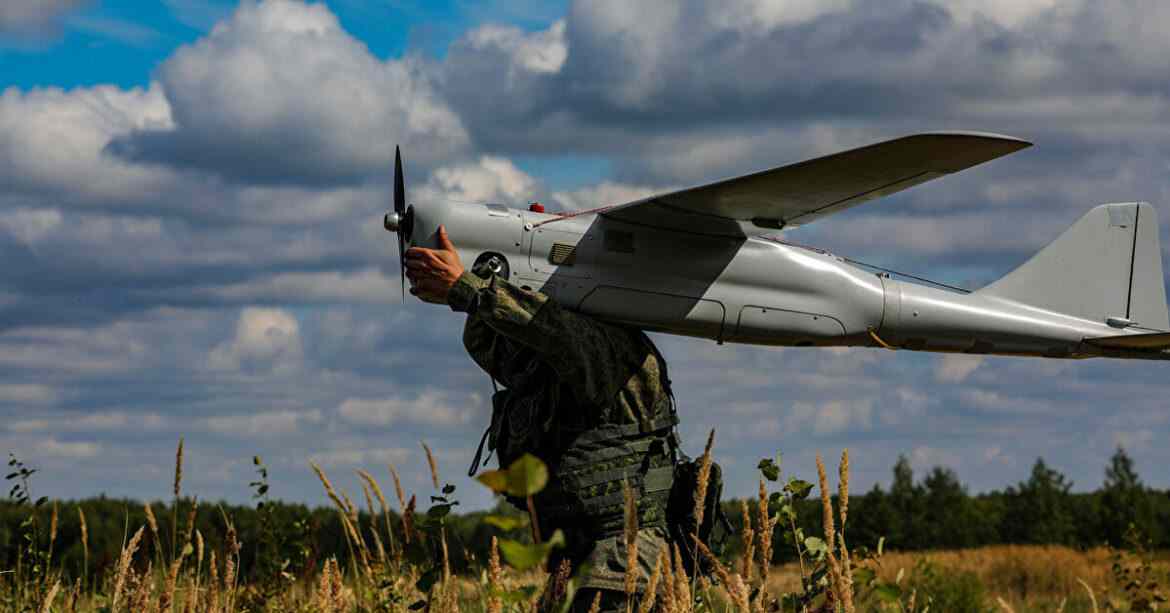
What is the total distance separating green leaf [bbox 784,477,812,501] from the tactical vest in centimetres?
102

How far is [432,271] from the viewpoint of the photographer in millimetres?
5926

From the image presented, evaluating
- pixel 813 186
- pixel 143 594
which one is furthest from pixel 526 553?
pixel 813 186

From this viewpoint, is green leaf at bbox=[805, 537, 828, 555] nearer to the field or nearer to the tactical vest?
the field

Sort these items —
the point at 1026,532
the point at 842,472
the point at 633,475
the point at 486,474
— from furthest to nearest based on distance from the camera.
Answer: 1. the point at 1026,532
2. the point at 633,475
3. the point at 842,472
4. the point at 486,474

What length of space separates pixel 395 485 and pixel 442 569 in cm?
44

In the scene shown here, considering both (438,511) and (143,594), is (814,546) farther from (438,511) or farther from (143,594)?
(143,594)

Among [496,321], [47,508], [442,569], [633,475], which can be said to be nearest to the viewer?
[442,569]

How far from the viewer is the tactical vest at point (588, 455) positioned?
5.95 m

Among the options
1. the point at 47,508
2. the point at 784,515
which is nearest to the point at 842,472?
the point at 784,515

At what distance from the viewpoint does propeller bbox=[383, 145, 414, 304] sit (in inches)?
259

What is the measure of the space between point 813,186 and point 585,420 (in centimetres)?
177

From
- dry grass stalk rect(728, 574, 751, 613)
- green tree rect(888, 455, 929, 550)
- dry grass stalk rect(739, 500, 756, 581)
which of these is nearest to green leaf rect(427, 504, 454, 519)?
dry grass stalk rect(739, 500, 756, 581)

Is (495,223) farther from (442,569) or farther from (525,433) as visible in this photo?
(442,569)

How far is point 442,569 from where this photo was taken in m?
4.80
